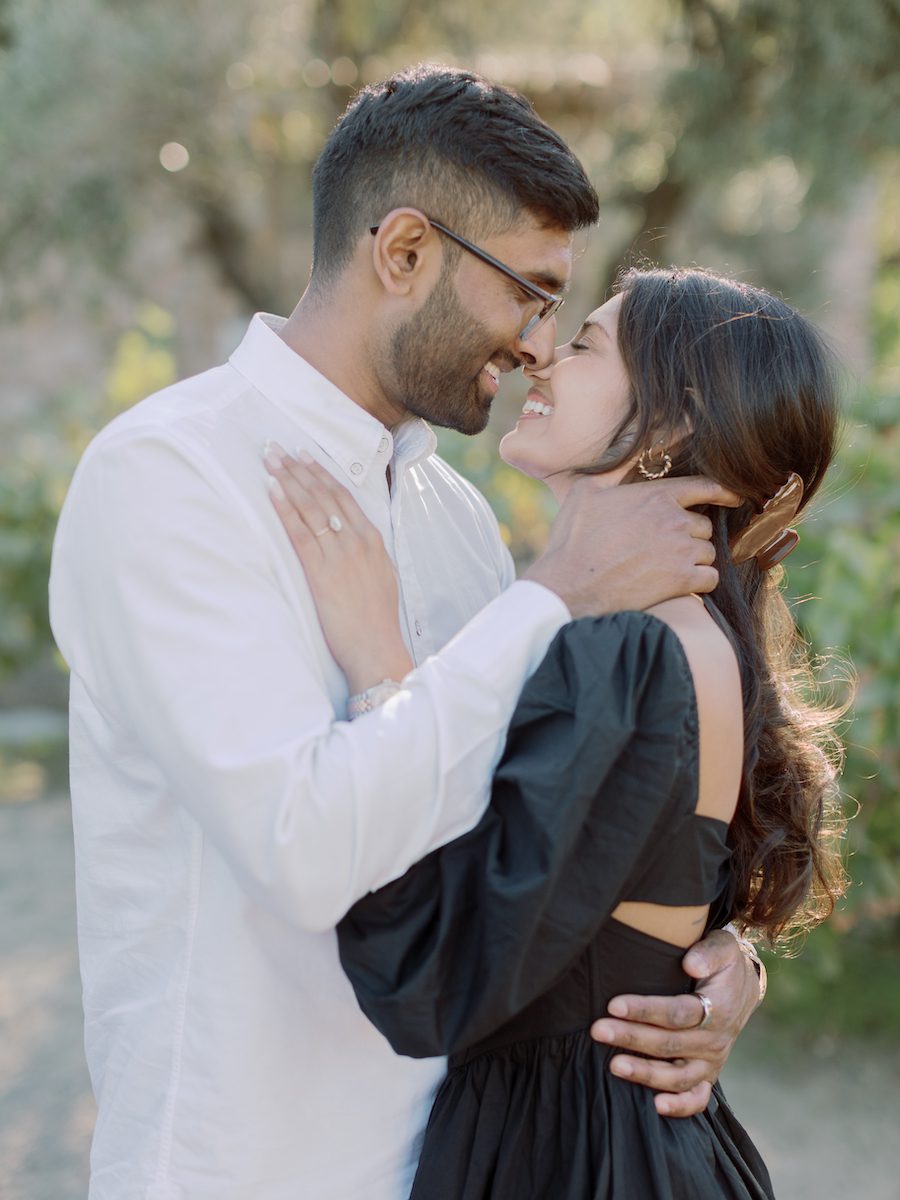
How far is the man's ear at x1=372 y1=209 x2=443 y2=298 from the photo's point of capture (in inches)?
80.4

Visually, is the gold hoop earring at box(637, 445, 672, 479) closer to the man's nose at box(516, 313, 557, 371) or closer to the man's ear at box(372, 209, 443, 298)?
the man's nose at box(516, 313, 557, 371)

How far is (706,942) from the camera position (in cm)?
196

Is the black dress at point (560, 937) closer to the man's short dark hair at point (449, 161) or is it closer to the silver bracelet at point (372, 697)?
the silver bracelet at point (372, 697)

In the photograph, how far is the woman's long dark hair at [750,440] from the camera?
1997 millimetres

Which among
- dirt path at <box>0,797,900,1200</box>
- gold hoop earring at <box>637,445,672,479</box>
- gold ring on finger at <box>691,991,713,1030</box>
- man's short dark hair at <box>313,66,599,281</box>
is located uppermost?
man's short dark hair at <box>313,66,599,281</box>

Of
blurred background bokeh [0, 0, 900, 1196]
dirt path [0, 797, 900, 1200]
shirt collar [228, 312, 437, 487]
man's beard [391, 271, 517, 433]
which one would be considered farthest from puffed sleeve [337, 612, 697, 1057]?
dirt path [0, 797, 900, 1200]

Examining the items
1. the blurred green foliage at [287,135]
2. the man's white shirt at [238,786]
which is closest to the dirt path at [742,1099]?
the blurred green foliage at [287,135]

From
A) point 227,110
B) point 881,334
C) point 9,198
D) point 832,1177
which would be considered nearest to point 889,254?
point 881,334

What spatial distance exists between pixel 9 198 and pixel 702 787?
6745mm

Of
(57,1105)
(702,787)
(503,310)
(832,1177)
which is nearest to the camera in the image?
(702,787)

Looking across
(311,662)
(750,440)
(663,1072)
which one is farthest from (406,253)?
(663,1072)

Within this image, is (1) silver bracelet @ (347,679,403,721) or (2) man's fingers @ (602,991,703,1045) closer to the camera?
(1) silver bracelet @ (347,679,403,721)

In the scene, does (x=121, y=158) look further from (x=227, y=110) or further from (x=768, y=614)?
(x=768, y=614)

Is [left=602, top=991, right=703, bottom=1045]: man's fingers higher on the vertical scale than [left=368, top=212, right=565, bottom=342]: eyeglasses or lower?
lower
